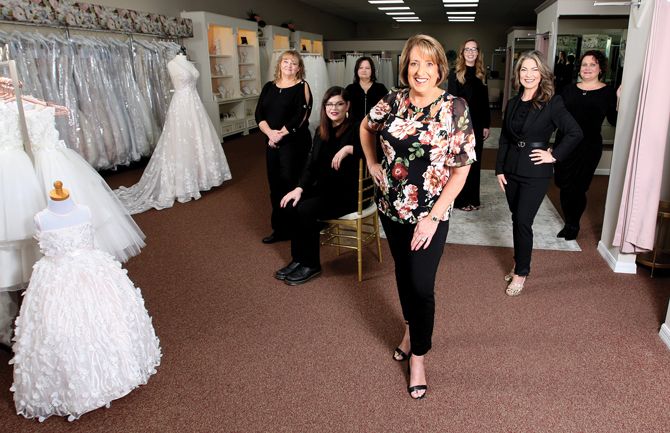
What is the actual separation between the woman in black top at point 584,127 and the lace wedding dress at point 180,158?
3.44 metres

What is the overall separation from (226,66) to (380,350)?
749cm

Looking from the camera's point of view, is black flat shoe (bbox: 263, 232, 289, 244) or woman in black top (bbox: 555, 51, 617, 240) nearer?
woman in black top (bbox: 555, 51, 617, 240)

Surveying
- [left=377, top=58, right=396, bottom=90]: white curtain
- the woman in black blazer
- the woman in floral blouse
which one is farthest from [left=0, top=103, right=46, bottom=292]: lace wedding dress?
[left=377, top=58, right=396, bottom=90]: white curtain

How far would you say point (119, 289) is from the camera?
80.9 inches

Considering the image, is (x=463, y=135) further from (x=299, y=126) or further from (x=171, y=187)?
(x=171, y=187)

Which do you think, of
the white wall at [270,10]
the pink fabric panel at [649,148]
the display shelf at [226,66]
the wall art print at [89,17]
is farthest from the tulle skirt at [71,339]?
the display shelf at [226,66]

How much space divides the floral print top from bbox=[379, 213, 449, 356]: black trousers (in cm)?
7

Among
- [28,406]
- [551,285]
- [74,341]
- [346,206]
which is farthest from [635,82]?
[28,406]

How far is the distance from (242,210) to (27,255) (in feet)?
8.33

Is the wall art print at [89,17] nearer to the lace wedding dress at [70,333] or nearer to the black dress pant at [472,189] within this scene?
the lace wedding dress at [70,333]

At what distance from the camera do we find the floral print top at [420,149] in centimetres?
179

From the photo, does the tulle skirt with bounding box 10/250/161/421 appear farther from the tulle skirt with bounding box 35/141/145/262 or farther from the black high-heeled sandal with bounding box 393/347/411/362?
the black high-heeled sandal with bounding box 393/347/411/362

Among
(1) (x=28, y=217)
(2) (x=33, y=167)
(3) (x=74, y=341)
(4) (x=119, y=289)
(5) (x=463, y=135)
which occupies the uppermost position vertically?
(5) (x=463, y=135)

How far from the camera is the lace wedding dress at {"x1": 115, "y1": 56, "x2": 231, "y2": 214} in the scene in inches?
197
